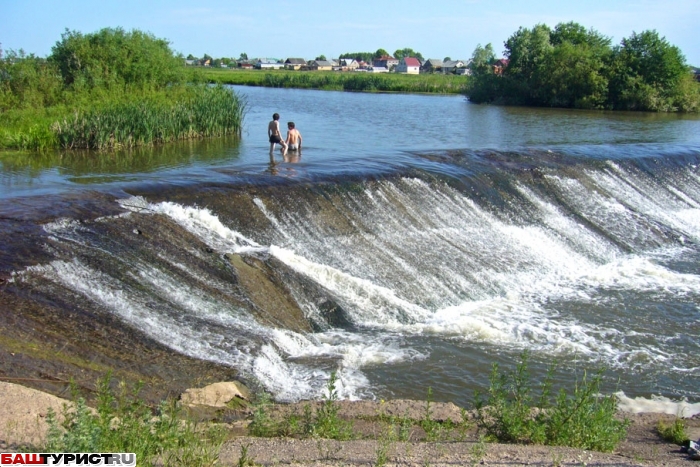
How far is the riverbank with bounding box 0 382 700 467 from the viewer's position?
5.39 metres

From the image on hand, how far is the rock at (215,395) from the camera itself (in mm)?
7363

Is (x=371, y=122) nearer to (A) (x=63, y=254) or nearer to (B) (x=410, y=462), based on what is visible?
(A) (x=63, y=254)

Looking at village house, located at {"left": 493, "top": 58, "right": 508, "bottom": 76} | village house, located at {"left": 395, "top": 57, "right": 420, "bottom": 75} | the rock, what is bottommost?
the rock

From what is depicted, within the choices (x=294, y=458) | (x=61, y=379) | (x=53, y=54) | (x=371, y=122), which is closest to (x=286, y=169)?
(x=61, y=379)

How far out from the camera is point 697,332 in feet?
37.8

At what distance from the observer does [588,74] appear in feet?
175

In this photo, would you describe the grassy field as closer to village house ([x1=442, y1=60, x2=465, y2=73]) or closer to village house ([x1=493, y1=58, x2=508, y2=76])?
village house ([x1=493, y1=58, x2=508, y2=76])

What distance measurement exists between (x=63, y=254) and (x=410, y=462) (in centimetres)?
638

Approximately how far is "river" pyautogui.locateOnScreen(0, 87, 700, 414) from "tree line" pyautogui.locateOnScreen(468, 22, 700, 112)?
114 ft

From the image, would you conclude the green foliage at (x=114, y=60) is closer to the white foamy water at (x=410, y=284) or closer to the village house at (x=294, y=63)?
the white foamy water at (x=410, y=284)

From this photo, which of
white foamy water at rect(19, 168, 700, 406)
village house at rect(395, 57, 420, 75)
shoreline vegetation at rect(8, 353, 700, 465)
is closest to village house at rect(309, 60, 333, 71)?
village house at rect(395, 57, 420, 75)

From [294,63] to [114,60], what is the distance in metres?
150

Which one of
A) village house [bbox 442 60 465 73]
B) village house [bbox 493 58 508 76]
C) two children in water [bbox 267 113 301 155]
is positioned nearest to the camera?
two children in water [bbox 267 113 301 155]

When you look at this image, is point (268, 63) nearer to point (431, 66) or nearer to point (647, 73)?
point (431, 66)
